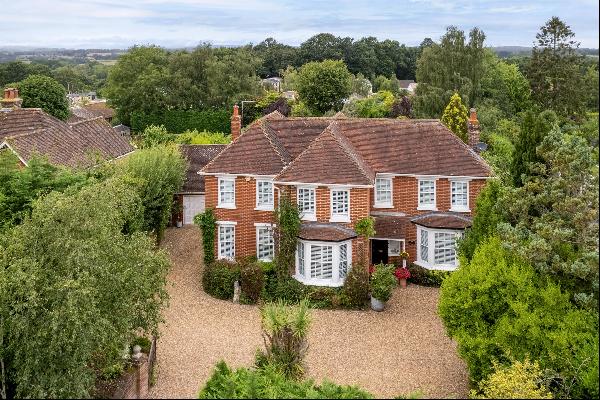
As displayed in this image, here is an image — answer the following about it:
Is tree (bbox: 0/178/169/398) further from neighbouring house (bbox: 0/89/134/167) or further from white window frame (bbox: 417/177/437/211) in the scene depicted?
neighbouring house (bbox: 0/89/134/167)

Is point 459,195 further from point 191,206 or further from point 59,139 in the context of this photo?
point 59,139

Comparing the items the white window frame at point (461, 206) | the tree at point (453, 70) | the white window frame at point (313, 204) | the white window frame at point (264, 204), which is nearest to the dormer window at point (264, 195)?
the white window frame at point (264, 204)

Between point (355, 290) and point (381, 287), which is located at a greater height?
point (381, 287)

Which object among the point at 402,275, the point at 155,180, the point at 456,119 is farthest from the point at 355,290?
the point at 456,119

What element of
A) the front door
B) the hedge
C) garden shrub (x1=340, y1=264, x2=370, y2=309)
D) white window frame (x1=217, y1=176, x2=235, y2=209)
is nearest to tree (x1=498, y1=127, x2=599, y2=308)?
garden shrub (x1=340, y1=264, x2=370, y2=309)

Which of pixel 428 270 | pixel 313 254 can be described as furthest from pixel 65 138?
pixel 428 270

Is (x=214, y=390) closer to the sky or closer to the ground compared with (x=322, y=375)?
closer to the sky

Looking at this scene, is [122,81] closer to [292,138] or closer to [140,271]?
[292,138]
